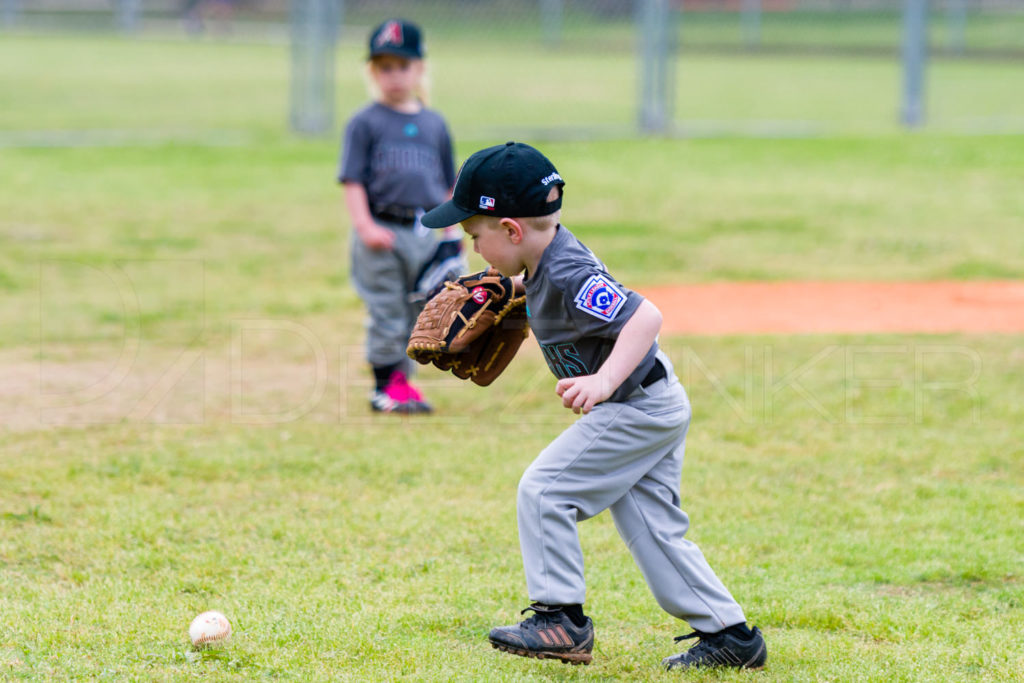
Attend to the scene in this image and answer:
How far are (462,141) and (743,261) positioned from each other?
6.17 metres

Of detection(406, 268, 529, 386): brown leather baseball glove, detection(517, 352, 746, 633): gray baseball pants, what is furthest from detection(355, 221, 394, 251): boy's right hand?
detection(517, 352, 746, 633): gray baseball pants

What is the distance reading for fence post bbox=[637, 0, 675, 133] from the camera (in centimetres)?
1529

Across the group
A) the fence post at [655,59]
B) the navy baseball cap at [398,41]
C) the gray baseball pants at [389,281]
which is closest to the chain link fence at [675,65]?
the fence post at [655,59]

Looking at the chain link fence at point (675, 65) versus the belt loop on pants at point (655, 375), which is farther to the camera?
the chain link fence at point (675, 65)

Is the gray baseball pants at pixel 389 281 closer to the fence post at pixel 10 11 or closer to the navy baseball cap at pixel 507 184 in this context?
the navy baseball cap at pixel 507 184

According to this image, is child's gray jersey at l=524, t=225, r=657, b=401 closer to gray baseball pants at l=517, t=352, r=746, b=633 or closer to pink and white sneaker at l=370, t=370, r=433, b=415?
gray baseball pants at l=517, t=352, r=746, b=633

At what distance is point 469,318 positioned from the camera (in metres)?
3.65

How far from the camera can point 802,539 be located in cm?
441

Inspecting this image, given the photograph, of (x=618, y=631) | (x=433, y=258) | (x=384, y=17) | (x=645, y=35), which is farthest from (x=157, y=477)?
(x=384, y=17)

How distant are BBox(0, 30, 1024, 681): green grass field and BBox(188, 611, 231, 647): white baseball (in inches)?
1.9

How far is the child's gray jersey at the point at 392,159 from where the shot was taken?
5.92 m

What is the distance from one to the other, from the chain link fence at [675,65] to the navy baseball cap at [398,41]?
9.05m

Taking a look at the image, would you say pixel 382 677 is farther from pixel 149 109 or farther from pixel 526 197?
pixel 149 109

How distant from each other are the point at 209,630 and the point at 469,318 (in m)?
1.12
